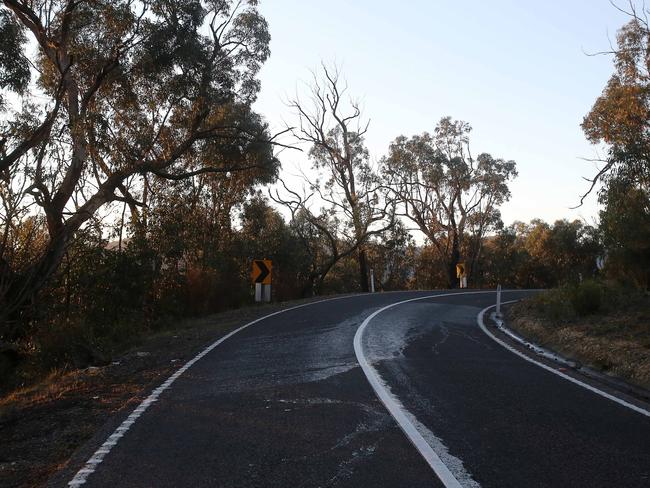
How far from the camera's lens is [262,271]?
2302 cm

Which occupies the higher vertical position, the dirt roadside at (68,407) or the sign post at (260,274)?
the sign post at (260,274)

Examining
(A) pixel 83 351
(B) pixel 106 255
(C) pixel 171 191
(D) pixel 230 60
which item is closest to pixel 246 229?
(C) pixel 171 191

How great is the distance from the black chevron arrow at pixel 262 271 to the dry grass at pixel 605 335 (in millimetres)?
9911

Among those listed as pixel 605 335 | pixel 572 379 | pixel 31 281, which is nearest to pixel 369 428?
pixel 572 379

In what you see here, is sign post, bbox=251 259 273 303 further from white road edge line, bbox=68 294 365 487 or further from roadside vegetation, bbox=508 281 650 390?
white road edge line, bbox=68 294 365 487

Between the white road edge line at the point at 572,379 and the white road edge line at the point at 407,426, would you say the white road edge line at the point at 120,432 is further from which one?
the white road edge line at the point at 572,379

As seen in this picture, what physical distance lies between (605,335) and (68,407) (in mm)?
8995

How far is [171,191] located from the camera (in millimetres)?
27094

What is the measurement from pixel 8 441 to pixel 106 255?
1419 cm

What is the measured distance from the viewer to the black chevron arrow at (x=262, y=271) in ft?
75.0

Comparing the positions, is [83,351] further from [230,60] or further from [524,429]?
[230,60]

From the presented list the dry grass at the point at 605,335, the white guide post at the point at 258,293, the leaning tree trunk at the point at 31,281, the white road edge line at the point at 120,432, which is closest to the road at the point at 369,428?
the white road edge line at the point at 120,432

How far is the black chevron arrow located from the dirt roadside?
967 centimetres

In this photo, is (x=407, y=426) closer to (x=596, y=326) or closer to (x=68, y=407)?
(x=68, y=407)
